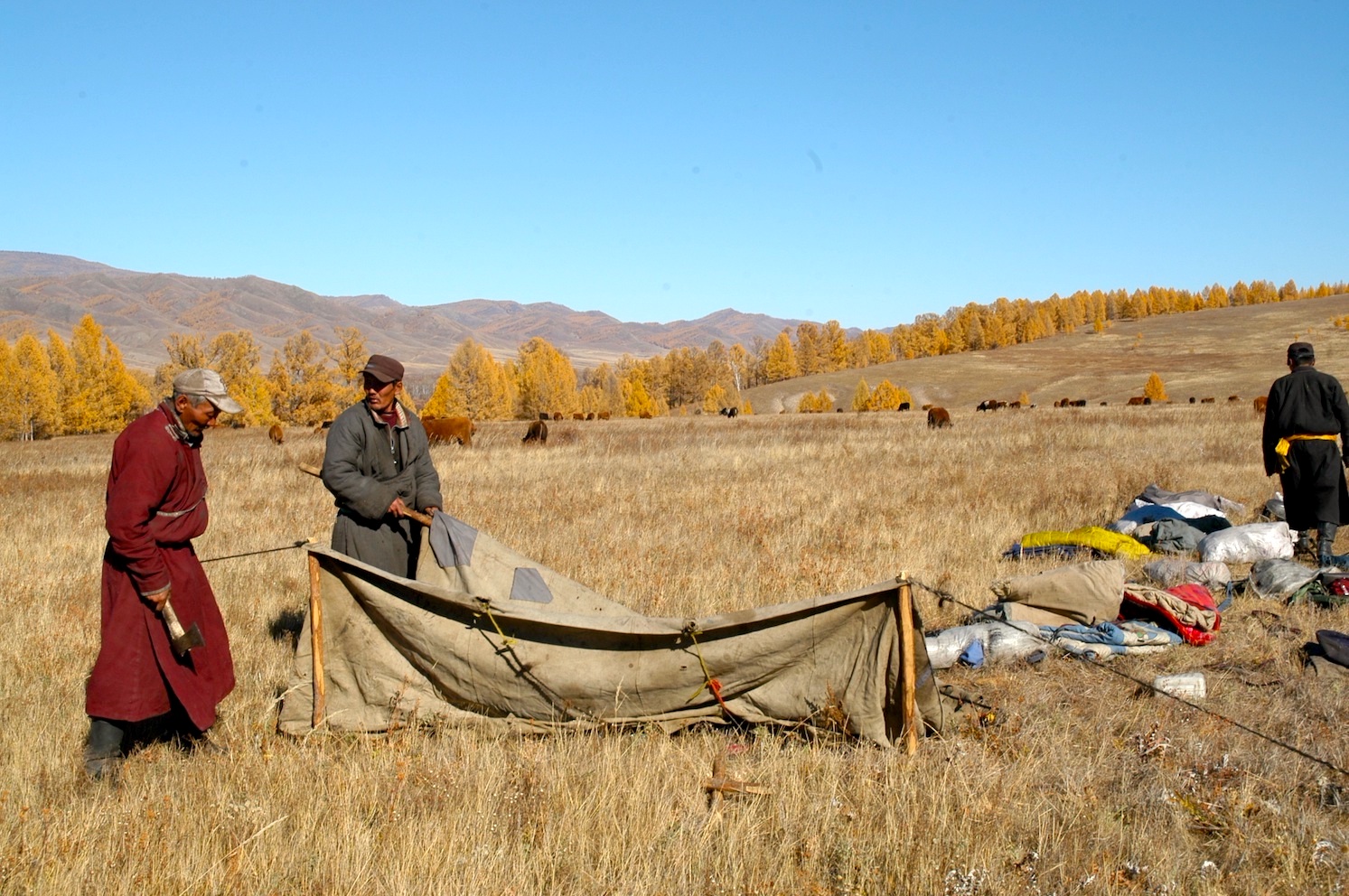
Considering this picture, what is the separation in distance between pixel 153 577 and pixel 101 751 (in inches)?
33.6

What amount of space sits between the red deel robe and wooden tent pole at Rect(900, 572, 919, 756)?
3.10 m

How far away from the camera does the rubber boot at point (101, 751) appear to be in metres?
4.01

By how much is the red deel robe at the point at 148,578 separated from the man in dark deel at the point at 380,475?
0.87 metres

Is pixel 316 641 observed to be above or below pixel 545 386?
below

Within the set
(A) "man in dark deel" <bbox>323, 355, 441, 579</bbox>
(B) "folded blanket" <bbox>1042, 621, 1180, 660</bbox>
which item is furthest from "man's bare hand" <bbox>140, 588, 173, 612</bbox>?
(B) "folded blanket" <bbox>1042, 621, 1180, 660</bbox>

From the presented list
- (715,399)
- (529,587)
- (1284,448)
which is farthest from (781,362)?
(529,587)

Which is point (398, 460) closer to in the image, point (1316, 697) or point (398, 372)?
point (398, 372)

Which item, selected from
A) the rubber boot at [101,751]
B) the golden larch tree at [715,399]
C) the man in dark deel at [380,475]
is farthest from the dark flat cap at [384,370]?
the golden larch tree at [715,399]

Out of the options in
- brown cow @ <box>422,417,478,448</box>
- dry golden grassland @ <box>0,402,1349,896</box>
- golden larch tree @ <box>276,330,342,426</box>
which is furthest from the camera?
golden larch tree @ <box>276,330,342,426</box>

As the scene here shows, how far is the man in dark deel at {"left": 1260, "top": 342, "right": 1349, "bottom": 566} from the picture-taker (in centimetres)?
781

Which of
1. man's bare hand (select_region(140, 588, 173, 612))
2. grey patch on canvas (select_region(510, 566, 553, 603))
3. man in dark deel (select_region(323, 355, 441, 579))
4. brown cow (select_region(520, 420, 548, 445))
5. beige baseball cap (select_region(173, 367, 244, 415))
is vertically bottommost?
brown cow (select_region(520, 420, 548, 445))

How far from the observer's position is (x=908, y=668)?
3891mm

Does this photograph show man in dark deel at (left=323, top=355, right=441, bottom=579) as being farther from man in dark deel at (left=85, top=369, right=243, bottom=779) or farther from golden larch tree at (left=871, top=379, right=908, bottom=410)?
golden larch tree at (left=871, top=379, right=908, bottom=410)

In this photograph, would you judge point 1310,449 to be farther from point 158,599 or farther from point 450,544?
point 158,599
